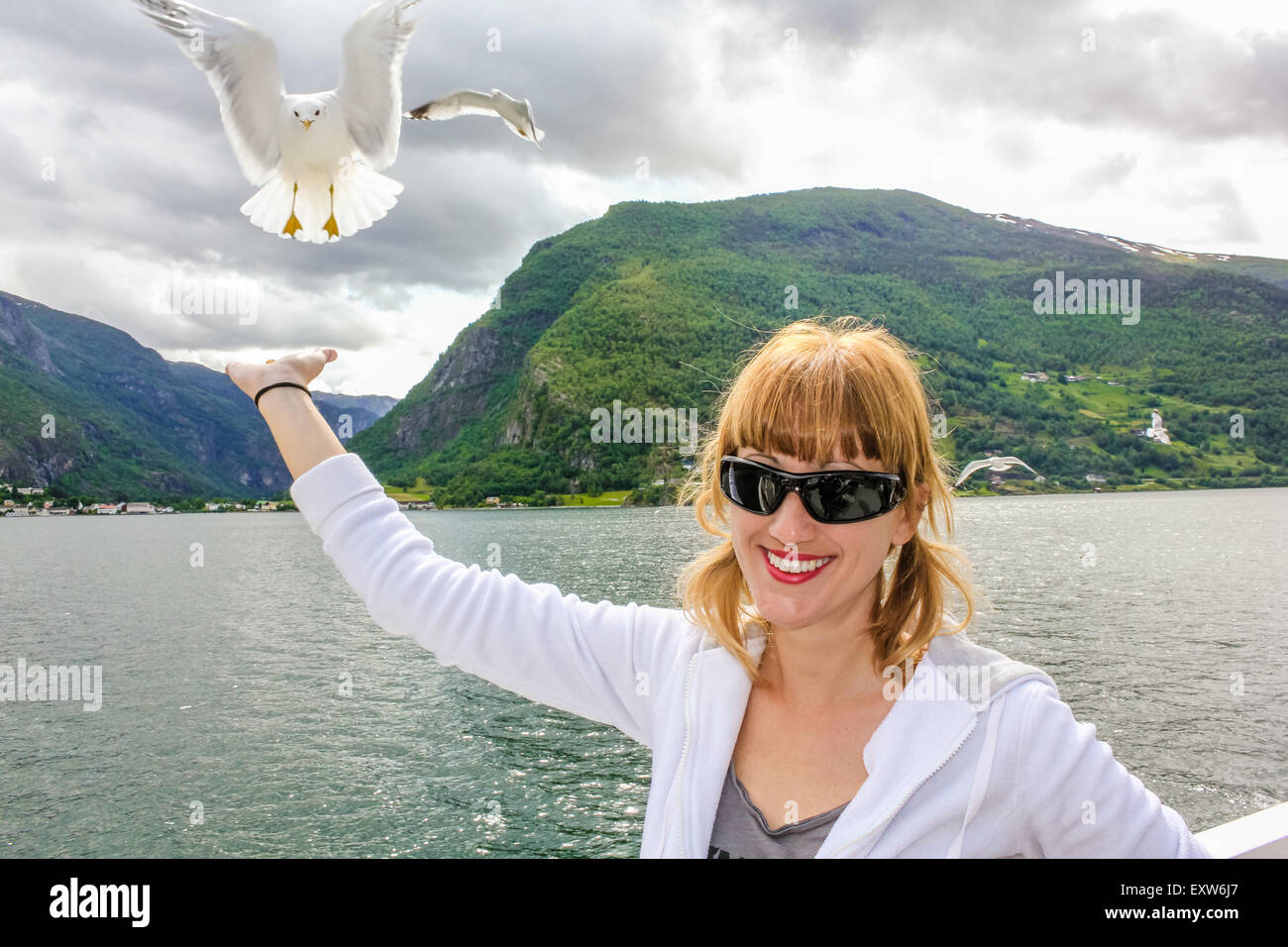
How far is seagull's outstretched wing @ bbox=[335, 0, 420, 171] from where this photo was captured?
7.79 feet

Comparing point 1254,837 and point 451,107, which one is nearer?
point 1254,837

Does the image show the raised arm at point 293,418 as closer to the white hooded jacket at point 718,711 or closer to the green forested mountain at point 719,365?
the white hooded jacket at point 718,711

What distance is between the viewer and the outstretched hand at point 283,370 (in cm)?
148

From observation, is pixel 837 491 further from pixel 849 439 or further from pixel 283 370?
pixel 283 370

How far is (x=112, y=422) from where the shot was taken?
404 feet

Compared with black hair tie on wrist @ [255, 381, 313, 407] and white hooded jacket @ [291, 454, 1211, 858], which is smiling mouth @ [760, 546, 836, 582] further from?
black hair tie on wrist @ [255, 381, 313, 407]

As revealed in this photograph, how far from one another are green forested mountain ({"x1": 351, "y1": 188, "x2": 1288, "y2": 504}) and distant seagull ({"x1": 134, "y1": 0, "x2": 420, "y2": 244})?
6055 cm

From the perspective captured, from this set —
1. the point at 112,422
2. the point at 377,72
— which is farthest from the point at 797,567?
the point at 112,422

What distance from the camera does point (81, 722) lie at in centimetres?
1739

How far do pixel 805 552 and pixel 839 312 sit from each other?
9714 cm

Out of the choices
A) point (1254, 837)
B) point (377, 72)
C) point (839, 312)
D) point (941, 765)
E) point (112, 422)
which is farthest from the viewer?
point (112, 422)

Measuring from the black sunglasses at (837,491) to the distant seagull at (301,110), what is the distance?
1.21m

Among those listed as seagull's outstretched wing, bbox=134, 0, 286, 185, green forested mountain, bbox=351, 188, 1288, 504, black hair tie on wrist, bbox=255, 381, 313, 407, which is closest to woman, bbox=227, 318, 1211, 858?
black hair tie on wrist, bbox=255, 381, 313, 407
